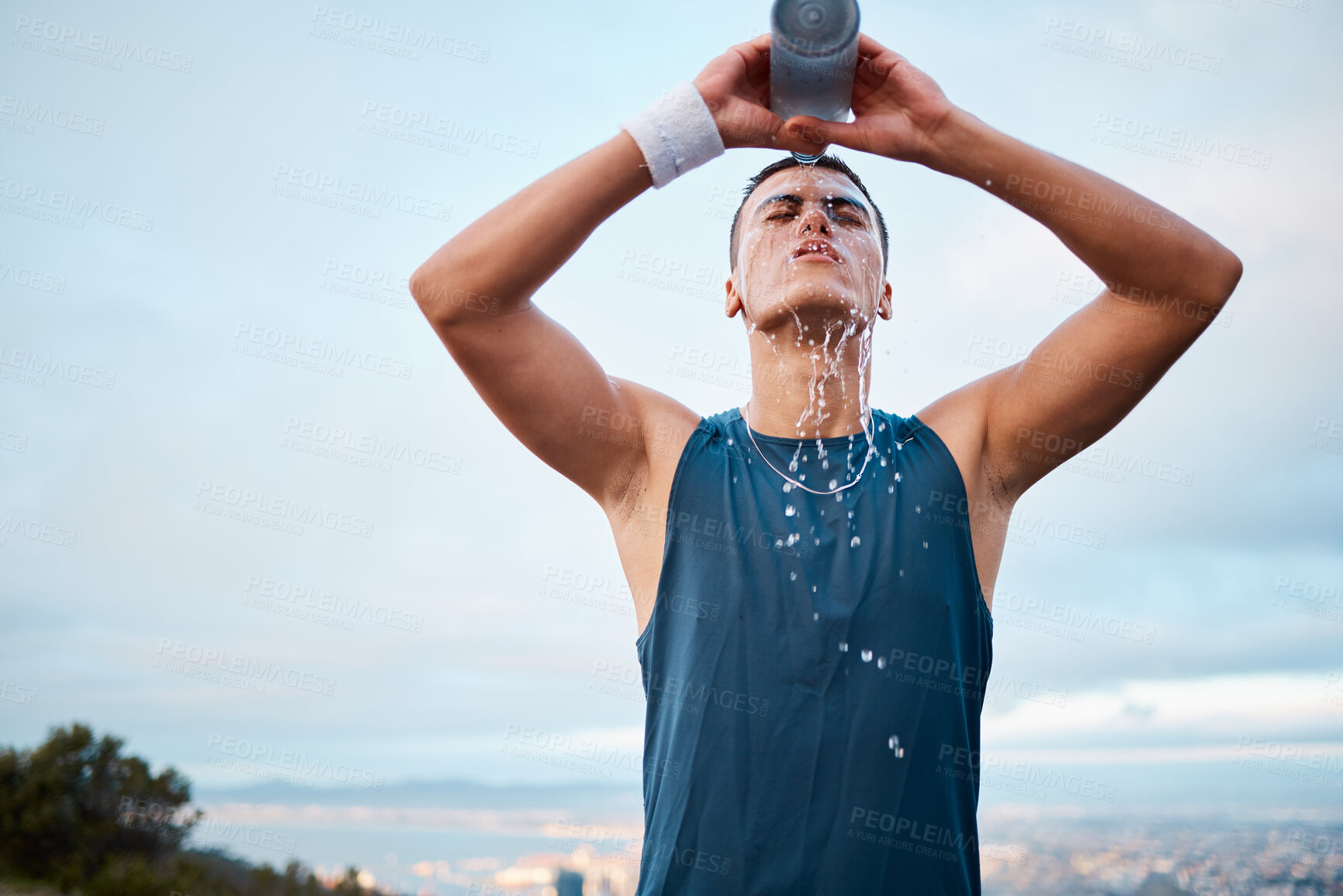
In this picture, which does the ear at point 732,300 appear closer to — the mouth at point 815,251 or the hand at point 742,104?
the mouth at point 815,251

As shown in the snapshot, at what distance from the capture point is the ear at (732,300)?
10.6ft

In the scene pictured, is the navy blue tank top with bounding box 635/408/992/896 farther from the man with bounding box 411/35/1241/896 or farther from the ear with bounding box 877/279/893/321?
the ear with bounding box 877/279/893/321

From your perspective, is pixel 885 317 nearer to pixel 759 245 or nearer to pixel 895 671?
pixel 759 245

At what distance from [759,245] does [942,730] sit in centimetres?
170

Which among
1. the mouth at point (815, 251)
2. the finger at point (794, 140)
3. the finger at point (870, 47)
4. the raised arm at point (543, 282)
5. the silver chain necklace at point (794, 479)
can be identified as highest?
the finger at point (870, 47)

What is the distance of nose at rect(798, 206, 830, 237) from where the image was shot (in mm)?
2922

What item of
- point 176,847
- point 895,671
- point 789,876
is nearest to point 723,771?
point 789,876

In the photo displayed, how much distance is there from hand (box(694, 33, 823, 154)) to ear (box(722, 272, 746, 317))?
0.88m

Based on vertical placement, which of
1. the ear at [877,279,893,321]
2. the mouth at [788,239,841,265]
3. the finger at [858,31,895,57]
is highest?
the finger at [858,31,895,57]

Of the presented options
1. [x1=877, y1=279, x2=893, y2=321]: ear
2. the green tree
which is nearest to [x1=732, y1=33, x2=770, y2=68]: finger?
[x1=877, y1=279, x2=893, y2=321]: ear

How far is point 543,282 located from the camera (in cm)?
234

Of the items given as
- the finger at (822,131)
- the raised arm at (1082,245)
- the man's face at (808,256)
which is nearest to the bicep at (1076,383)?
the raised arm at (1082,245)

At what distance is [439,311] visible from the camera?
7.69 feet

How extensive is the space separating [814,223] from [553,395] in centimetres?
111
